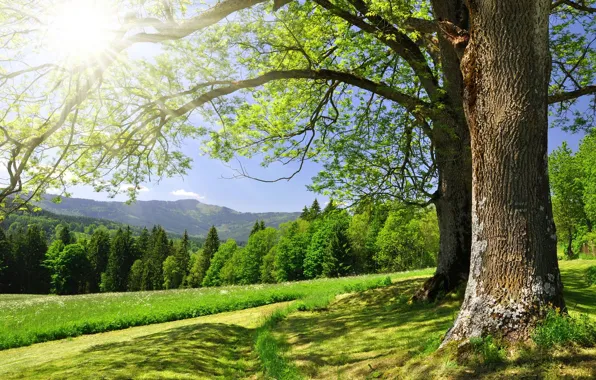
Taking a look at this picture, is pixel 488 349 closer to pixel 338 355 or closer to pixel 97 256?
pixel 338 355

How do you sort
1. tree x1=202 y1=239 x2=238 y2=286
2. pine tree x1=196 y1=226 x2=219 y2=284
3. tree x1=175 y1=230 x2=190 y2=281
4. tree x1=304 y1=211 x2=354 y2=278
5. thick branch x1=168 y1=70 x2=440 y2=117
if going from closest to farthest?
thick branch x1=168 y1=70 x2=440 y2=117 < tree x1=304 y1=211 x2=354 y2=278 < tree x1=202 y1=239 x2=238 y2=286 < pine tree x1=196 y1=226 x2=219 y2=284 < tree x1=175 y1=230 x2=190 y2=281

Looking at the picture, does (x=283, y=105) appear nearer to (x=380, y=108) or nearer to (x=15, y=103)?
(x=380, y=108)

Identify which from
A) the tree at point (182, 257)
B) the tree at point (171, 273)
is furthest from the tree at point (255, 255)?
the tree at point (171, 273)

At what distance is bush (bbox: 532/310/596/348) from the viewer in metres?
4.05

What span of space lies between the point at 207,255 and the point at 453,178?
98273mm

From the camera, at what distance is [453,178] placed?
10.5 m

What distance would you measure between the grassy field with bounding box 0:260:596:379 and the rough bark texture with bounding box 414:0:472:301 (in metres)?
0.83

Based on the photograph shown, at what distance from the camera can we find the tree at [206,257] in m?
99.3

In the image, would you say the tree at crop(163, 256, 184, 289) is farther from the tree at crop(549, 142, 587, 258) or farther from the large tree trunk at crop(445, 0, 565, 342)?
the large tree trunk at crop(445, 0, 565, 342)

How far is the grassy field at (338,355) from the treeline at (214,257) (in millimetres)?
45061

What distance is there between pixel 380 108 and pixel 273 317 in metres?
8.40

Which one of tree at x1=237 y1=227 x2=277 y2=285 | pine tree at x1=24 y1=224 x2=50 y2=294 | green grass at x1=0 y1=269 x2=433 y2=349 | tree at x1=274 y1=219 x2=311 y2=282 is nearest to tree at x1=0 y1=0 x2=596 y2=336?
green grass at x1=0 y1=269 x2=433 y2=349

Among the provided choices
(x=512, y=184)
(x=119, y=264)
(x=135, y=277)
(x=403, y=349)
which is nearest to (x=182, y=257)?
(x=135, y=277)

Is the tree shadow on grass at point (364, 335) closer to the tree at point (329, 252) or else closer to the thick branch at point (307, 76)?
the thick branch at point (307, 76)
